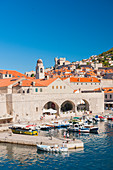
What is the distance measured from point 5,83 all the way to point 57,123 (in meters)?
15.1

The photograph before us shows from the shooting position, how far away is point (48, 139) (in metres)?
28.0

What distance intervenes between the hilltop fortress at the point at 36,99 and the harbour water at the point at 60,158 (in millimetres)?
13017

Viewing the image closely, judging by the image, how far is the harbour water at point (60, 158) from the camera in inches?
830

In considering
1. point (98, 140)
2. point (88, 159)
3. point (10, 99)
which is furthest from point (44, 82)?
point (88, 159)

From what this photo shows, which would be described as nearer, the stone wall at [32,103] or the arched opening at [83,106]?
the stone wall at [32,103]

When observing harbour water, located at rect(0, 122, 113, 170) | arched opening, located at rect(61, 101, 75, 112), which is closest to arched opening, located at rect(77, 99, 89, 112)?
arched opening, located at rect(61, 101, 75, 112)

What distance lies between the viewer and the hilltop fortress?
134 ft

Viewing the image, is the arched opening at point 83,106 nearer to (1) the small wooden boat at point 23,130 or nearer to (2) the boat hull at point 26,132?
(1) the small wooden boat at point 23,130

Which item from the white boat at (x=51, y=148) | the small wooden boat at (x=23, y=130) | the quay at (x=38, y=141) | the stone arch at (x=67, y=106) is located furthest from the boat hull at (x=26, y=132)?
the stone arch at (x=67, y=106)

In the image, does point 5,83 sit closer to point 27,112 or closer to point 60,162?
point 27,112

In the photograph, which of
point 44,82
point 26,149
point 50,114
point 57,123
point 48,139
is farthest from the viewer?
point 44,82

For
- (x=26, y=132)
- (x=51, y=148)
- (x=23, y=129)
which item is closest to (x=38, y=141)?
(x=51, y=148)

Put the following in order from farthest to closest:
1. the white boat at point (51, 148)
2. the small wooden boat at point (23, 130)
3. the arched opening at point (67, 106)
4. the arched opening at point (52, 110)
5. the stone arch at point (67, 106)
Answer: the arched opening at point (67, 106)
the stone arch at point (67, 106)
the arched opening at point (52, 110)
the small wooden boat at point (23, 130)
the white boat at point (51, 148)

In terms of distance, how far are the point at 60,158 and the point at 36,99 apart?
21234mm
